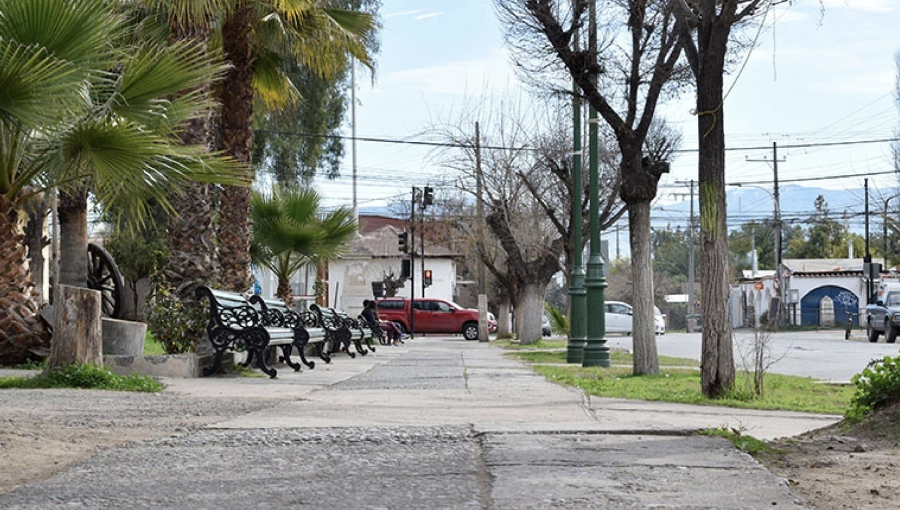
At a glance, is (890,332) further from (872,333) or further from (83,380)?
(83,380)

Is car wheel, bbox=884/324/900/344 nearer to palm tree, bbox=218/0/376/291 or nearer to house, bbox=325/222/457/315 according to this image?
palm tree, bbox=218/0/376/291

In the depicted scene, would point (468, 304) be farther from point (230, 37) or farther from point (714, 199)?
point (714, 199)

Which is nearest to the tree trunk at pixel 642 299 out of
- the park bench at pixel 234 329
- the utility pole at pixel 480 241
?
the park bench at pixel 234 329

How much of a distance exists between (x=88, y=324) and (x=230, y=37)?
25.5 feet

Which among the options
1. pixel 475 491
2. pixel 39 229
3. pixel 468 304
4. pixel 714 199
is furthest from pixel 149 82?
pixel 468 304

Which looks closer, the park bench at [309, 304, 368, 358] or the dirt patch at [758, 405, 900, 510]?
the dirt patch at [758, 405, 900, 510]

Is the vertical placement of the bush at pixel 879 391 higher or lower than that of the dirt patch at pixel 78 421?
higher

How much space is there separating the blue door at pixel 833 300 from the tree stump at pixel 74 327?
59598 millimetres

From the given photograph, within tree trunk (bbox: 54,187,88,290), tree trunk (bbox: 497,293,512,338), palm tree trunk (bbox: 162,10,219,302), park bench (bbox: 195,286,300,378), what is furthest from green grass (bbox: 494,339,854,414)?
tree trunk (bbox: 497,293,512,338)

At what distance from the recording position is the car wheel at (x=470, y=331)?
48062 mm

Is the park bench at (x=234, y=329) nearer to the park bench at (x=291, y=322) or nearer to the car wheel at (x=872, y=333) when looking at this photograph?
the park bench at (x=291, y=322)

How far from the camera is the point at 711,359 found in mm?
11008

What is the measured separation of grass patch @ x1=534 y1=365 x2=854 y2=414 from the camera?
416 inches

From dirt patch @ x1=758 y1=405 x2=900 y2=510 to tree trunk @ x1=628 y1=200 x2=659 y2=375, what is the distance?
7.96 metres
